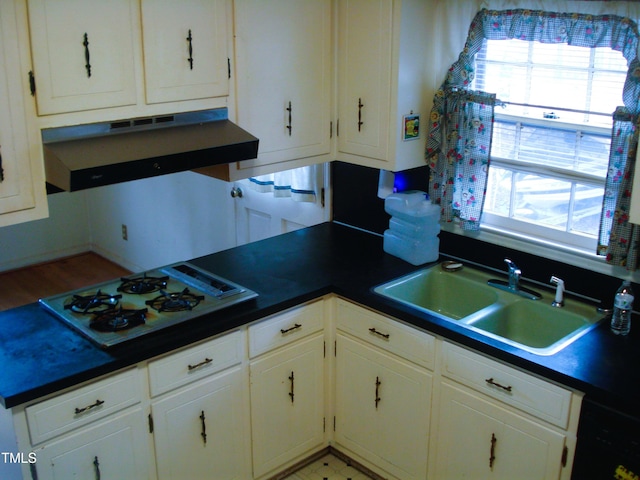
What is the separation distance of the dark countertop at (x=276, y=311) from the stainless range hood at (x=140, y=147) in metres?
0.54

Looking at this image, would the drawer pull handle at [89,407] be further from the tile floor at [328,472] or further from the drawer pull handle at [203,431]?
the tile floor at [328,472]

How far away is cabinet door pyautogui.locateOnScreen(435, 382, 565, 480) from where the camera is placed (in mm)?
2416

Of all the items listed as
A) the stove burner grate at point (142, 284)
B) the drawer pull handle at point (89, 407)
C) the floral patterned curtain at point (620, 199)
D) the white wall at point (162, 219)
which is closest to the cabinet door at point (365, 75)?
the floral patterned curtain at point (620, 199)

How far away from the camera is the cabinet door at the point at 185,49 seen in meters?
2.60

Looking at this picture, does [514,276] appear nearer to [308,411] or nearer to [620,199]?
[620,199]

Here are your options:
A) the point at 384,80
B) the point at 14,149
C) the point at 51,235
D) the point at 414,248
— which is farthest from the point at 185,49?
the point at 51,235

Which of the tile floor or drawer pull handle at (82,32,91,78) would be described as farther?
the tile floor

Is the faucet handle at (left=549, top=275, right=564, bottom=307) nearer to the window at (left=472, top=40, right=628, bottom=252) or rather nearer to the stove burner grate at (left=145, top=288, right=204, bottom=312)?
the window at (left=472, top=40, right=628, bottom=252)

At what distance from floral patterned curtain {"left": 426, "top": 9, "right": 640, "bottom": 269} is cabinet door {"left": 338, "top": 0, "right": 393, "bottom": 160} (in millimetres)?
244

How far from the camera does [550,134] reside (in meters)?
2.86

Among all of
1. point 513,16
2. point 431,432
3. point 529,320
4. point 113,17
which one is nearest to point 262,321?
point 431,432

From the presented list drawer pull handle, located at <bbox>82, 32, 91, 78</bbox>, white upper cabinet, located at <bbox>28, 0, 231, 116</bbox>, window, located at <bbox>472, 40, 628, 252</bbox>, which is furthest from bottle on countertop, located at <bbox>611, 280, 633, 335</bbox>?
drawer pull handle, located at <bbox>82, 32, 91, 78</bbox>

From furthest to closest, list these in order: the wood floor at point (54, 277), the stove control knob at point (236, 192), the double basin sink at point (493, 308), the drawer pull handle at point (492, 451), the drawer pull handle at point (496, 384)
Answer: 1. the wood floor at point (54, 277)
2. the stove control knob at point (236, 192)
3. the double basin sink at point (493, 308)
4. the drawer pull handle at point (492, 451)
5. the drawer pull handle at point (496, 384)

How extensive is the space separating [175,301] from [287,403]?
26.7 inches
